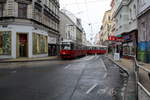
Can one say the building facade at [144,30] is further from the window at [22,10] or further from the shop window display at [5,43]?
the shop window display at [5,43]

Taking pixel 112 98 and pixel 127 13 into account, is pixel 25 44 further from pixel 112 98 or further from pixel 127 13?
pixel 112 98

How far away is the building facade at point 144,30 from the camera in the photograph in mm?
18684

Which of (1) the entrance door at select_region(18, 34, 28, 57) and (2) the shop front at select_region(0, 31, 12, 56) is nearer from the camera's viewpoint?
(2) the shop front at select_region(0, 31, 12, 56)

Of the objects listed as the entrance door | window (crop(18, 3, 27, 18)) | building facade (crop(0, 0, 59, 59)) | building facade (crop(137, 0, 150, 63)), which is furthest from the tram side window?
building facade (crop(137, 0, 150, 63))

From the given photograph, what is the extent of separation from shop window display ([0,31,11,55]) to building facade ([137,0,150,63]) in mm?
18928

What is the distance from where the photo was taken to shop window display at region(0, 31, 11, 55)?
2844cm

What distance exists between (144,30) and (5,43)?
20.0 metres

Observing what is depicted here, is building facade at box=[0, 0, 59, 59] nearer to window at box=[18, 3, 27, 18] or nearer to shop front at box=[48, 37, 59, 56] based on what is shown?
window at box=[18, 3, 27, 18]

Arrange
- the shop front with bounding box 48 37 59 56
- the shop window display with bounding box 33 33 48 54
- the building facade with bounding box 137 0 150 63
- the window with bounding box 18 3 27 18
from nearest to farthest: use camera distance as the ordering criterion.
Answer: the building facade with bounding box 137 0 150 63 < the window with bounding box 18 3 27 18 < the shop window display with bounding box 33 33 48 54 < the shop front with bounding box 48 37 59 56

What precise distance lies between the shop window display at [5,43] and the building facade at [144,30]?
18.9 m

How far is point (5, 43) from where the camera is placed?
2850 centimetres

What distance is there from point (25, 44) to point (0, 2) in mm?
7592

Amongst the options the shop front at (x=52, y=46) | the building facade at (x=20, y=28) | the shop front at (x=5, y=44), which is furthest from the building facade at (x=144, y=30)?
the shop front at (x=52, y=46)

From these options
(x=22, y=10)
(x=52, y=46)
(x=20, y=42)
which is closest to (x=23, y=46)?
(x=20, y=42)
